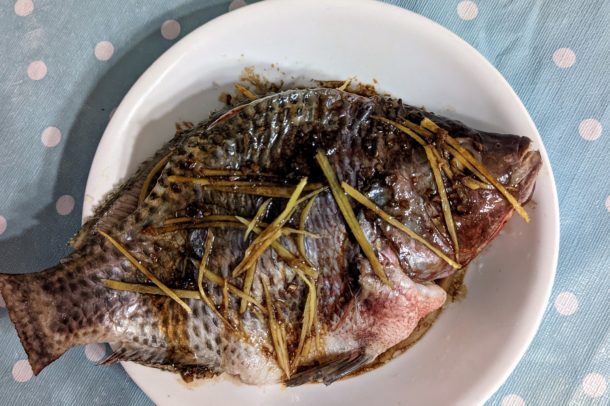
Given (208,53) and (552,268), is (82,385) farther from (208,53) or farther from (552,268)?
(552,268)

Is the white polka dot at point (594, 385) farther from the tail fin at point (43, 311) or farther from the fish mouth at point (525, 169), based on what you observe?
the tail fin at point (43, 311)

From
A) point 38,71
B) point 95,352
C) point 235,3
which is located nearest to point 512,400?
point 95,352

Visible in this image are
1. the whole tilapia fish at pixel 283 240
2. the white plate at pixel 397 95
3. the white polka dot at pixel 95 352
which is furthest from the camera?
the white polka dot at pixel 95 352

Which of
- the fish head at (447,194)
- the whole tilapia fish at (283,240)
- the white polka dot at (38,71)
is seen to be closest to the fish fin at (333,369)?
the whole tilapia fish at (283,240)

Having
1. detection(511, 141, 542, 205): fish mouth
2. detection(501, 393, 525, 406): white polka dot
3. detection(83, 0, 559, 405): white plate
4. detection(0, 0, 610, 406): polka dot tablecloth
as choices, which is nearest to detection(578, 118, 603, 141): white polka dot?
detection(0, 0, 610, 406): polka dot tablecloth

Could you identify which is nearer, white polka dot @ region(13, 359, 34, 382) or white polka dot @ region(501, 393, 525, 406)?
white polka dot @ region(501, 393, 525, 406)

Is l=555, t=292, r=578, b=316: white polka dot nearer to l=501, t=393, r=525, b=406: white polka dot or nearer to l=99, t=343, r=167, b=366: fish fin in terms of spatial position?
l=501, t=393, r=525, b=406: white polka dot

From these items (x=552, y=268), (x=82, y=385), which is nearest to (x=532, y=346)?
(x=552, y=268)
